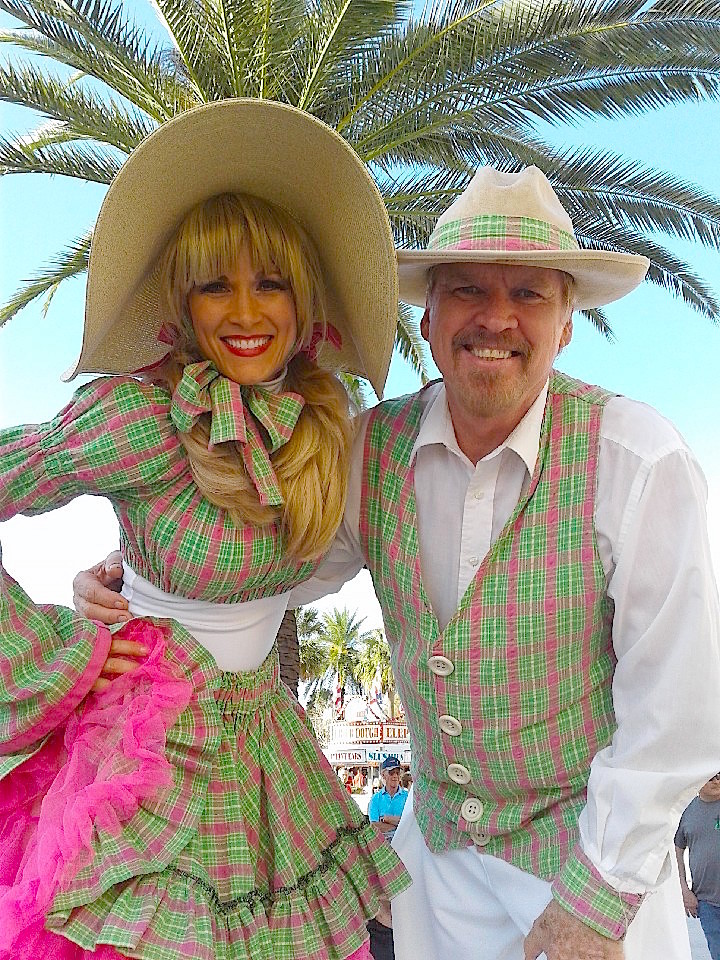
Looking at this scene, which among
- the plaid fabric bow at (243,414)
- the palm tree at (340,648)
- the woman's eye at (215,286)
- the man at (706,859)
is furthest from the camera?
the palm tree at (340,648)

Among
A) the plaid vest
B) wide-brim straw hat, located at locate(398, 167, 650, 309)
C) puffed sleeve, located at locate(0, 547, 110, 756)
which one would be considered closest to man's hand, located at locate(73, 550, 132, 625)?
puffed sleeve, located at locate(0, 547, 110, 756)

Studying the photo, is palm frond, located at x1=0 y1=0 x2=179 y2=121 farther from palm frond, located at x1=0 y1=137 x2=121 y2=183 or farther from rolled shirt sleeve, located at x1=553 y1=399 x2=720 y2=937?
rolled shirt sleeve, located at x1=553 y1=399 x2=720 y2=937

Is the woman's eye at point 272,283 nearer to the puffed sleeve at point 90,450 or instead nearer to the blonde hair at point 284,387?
the blonde hair at point 284,387

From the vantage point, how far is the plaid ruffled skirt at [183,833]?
1.69m

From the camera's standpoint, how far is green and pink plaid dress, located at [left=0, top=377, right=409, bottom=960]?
171 centimetres

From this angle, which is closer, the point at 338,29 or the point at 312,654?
the point at 338,29

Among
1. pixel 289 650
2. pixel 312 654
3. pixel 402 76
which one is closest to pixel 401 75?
pixel 402 76

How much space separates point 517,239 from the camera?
6.73 ft

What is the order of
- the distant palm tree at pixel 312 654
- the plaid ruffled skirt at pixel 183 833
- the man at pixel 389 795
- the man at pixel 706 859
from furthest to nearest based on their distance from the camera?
the distant palm tree at pixel 312 654, the man at pixel 389 795, the man at pixel 706 859, the plaid ruffled skirt at pixel 183 833

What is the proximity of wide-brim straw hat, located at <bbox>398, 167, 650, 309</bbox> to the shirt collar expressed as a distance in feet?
0.90

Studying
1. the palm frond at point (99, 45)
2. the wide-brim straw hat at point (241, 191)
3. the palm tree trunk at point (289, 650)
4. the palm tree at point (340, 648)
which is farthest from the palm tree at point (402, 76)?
the palm tree at point (340, 648)

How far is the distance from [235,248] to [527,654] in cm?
99

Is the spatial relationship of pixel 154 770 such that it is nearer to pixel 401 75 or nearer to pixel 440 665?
pixel 440 665

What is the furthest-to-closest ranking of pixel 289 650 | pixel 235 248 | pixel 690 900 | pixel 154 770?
pixel 289 650 → pixel 690 900 → pixel 235 248 → pixel 154 770
